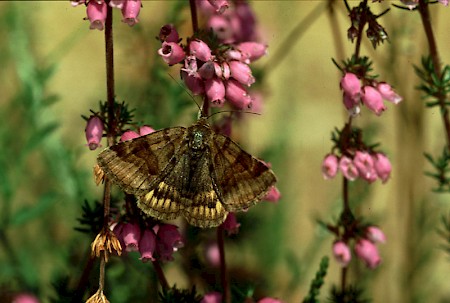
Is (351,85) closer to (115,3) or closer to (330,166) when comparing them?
(330,166)

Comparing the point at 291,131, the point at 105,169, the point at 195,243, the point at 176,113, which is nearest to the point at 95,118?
the point at 105,169

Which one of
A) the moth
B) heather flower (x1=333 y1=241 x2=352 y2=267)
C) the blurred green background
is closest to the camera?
the moth

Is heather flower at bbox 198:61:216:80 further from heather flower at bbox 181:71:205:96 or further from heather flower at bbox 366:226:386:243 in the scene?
heather flower at bbox 366:226:386:243

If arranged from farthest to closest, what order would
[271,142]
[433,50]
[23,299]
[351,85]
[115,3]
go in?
1. [271,142]
2. [23,299]
3. [433,50]
4. [351,85]
5. [115,3]

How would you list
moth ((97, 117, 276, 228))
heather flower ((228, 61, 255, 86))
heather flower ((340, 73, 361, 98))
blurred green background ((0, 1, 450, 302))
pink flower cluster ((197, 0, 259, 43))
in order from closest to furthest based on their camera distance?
1. moth ((97, 117, 276, 228))
2. heather flower ((228, 61, 255, 86))
3. heather flower ((340, 73, 361, 98))
4. pink flower cluster ((197, 0, 259, 43))
5. blurred green background ((0, 1, 450, 302))

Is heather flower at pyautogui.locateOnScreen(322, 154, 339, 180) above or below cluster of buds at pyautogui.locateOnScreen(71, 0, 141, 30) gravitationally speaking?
below

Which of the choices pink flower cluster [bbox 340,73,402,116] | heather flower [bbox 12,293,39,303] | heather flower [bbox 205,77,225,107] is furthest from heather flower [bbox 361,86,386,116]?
heather flower [bbox 12,293,39,303]

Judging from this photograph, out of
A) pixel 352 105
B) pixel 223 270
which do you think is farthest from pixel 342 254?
pixel 352 105
